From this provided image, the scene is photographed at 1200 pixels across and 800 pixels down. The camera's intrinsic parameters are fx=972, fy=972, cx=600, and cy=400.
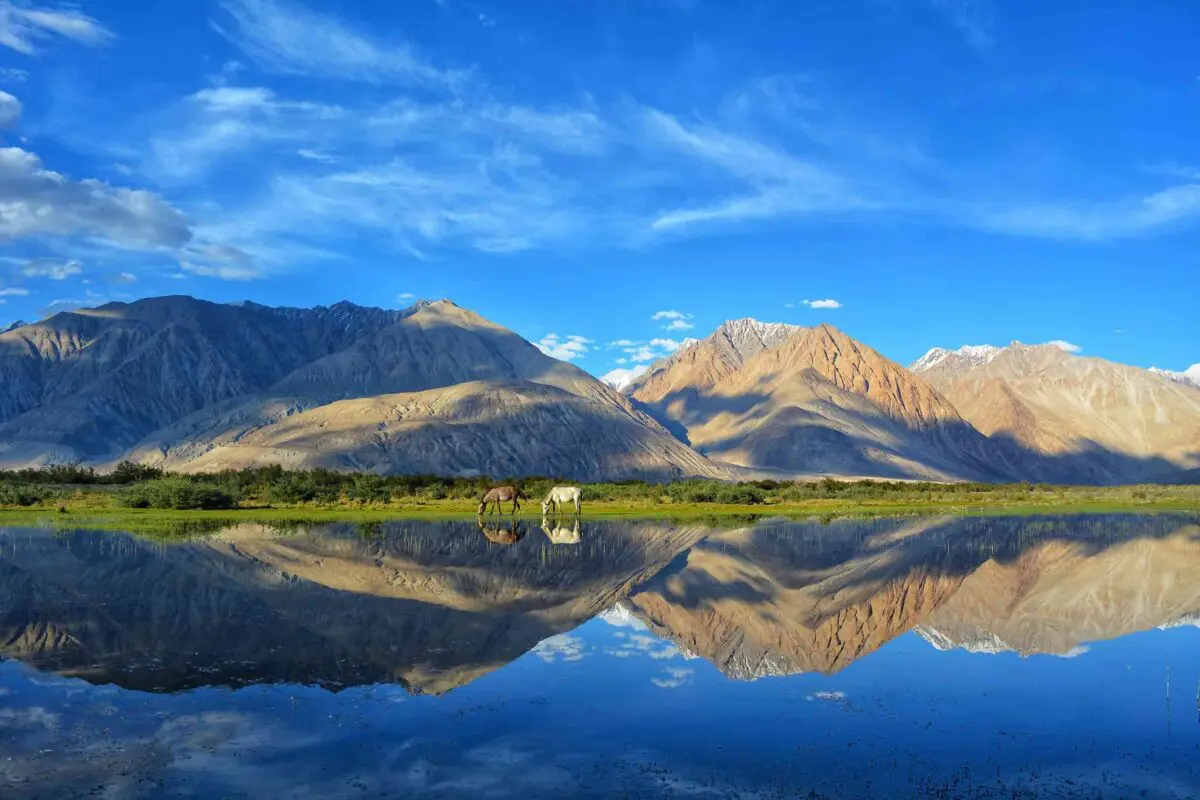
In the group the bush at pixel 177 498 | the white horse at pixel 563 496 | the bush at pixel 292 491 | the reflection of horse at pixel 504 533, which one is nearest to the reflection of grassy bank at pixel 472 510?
the white horse at pixel 563 496

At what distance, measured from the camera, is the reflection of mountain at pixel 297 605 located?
16.8m

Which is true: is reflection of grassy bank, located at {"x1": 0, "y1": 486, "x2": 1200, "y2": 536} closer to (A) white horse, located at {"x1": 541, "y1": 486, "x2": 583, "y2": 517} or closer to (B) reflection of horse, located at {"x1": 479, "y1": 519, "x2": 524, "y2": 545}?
(A) white horse, located at {"x1": 541, "y1": 486, "x2": 583, "y2": 517}

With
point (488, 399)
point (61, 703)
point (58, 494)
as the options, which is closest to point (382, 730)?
point (61, 703)

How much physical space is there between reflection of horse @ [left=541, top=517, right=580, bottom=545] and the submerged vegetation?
10711 mm

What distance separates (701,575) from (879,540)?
17.4 metres

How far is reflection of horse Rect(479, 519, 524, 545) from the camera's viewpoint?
40.1 m

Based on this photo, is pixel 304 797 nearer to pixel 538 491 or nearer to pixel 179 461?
pixel 538 491

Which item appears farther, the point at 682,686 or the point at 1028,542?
the point at 1028,542

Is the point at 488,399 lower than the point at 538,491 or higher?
higher

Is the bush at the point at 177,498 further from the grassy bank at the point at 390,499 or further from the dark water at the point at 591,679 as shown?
the dark water at the point at 591,679

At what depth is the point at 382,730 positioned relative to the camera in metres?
13.0

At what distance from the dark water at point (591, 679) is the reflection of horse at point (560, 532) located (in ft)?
24.4

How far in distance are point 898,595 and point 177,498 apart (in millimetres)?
49815

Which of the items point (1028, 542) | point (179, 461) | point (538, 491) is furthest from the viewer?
point (179, 461)
